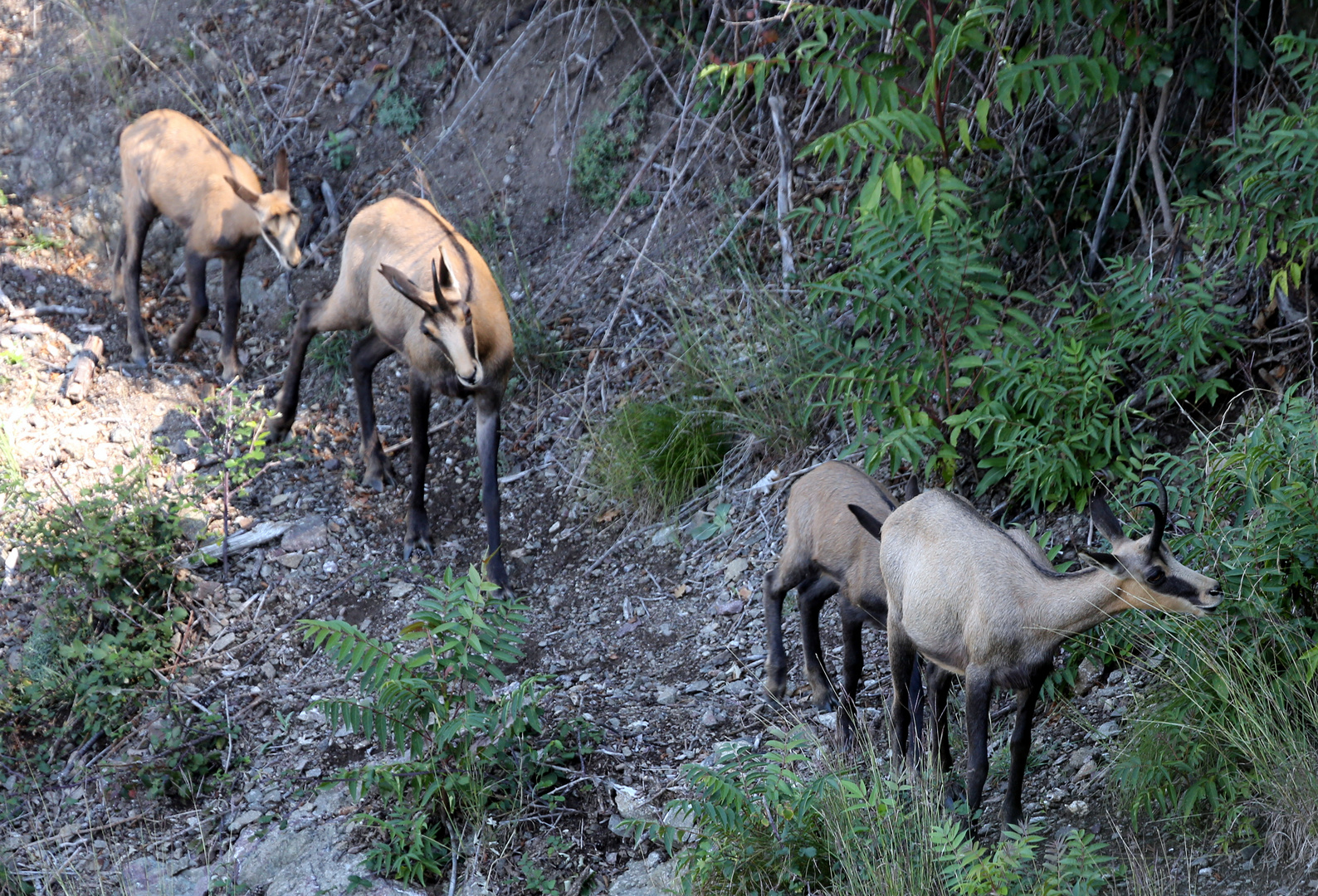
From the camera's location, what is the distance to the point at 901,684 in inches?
163

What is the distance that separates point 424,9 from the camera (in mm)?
10266

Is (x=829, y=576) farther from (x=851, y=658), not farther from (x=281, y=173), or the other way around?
(x=281, y=173)

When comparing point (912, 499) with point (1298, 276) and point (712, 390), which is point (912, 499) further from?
point (712, 390)

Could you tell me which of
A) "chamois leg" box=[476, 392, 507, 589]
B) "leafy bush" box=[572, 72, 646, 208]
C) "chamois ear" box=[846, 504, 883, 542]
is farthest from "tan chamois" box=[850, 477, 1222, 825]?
"leafy bush" box=[572, 72, 646, 208]

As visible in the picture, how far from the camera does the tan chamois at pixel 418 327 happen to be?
639cm

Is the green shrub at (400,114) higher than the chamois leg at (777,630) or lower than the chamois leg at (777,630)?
higher

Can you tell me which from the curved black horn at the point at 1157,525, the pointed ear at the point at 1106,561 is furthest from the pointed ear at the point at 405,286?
the curved black horn at the point at 1157,525

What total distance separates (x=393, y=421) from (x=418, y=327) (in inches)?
57.8

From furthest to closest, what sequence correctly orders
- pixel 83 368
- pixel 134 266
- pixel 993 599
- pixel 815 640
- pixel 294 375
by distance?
pixel 134 266
pixel 83 368
pixel 294 375
pixel 815 640
pixel 993 599

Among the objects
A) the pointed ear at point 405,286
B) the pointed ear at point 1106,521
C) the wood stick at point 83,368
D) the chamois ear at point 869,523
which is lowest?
the wood stick at point 83,368

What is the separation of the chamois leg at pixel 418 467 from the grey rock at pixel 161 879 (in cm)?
236

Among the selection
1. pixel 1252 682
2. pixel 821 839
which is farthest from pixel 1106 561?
pixel 821 839

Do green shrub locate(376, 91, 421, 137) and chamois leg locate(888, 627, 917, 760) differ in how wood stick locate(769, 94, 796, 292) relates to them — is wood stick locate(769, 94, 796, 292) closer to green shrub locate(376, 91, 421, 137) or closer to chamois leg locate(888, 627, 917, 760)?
chamois leg locate(888, 627, 917, 760)

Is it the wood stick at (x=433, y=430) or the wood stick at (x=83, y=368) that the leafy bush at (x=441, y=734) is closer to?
the wood stick at (x=433, y=430)
